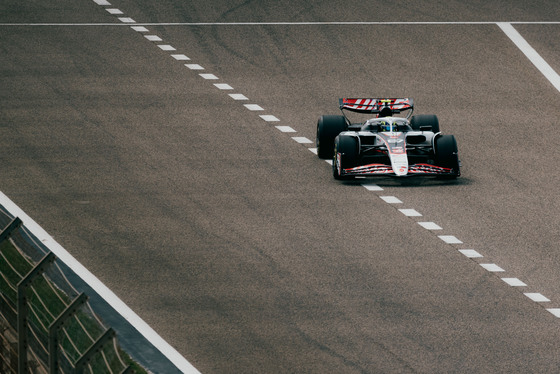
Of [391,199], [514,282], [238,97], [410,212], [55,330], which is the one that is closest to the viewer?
[55,330]

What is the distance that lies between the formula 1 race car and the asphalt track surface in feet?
1.03

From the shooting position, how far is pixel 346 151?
19.0 m

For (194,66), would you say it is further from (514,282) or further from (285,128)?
(514,282)

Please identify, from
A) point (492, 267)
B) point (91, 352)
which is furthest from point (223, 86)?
point (91, 352)

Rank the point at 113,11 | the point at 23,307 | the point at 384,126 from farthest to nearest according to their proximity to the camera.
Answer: the point at 113,11, the point at 384,126, the point at 23,307

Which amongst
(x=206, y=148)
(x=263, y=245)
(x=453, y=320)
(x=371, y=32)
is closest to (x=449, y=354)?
(x=453, y=320)

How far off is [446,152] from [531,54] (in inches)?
377

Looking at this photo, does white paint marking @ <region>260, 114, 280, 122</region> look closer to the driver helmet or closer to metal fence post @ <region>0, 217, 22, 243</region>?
the driver helmet

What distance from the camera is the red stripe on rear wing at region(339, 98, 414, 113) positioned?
20.6 m

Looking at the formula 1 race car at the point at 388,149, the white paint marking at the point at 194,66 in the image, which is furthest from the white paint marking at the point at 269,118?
the white paint marking at the point at 194,66

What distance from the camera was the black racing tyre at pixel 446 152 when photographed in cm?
1906

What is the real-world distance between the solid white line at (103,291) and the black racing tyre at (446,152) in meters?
5.92

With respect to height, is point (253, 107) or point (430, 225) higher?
point (430, 225)

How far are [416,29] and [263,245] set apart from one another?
13.5 m
